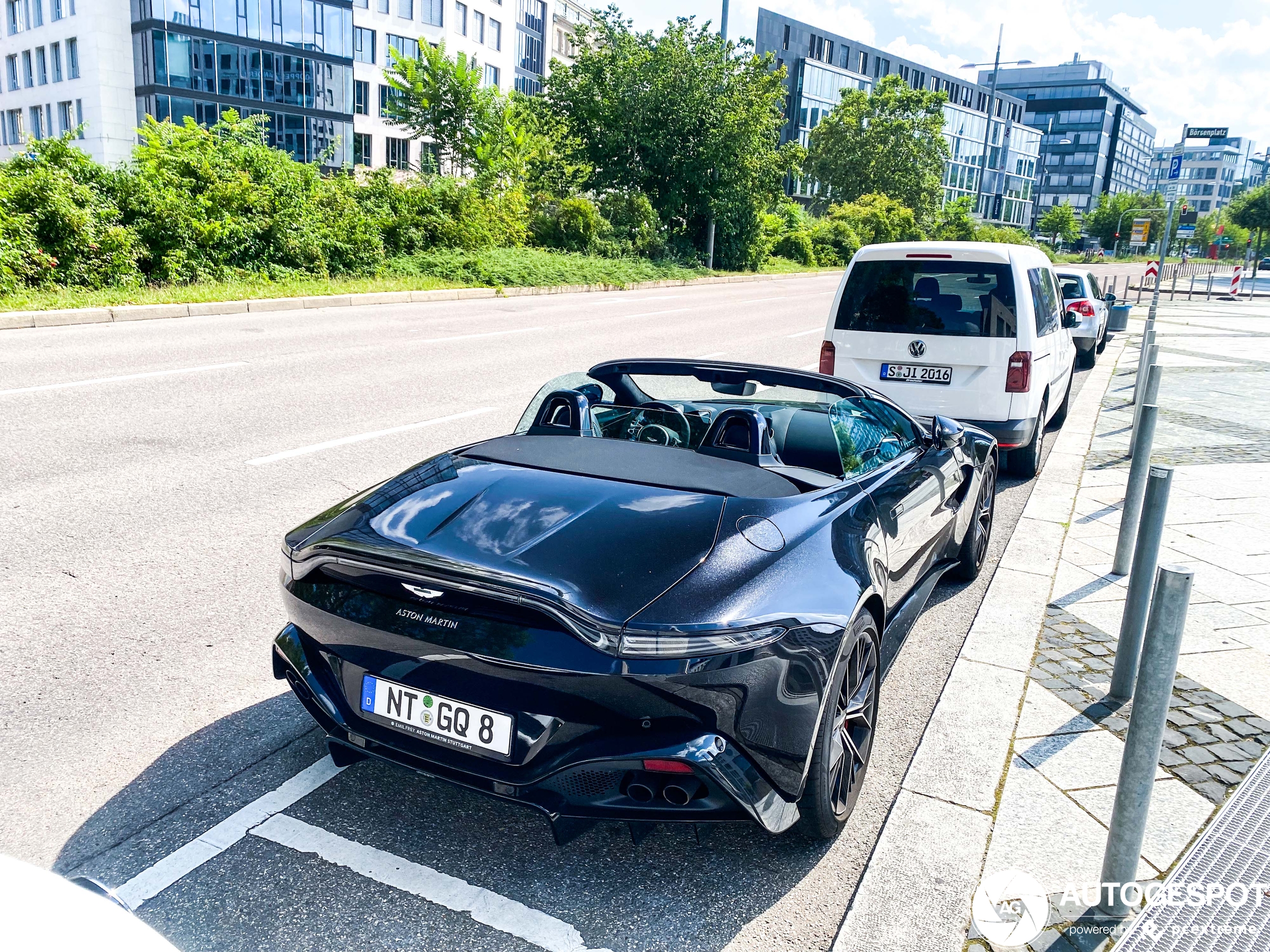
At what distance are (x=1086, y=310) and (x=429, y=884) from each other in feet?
48.1

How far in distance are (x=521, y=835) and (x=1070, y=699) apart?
2.29 m

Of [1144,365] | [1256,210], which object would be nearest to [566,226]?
[1144,365]

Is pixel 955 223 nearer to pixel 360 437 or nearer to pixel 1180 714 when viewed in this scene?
pixel 360 437

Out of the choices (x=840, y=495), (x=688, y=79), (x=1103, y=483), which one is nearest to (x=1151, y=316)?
(x=1103, y=483)

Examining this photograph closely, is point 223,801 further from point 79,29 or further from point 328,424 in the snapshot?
point 79,29

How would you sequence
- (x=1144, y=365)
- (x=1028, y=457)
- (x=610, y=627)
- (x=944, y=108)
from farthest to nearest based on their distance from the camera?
1. (x=944, y=108)
2. (x=1144, y=365)
3. (x=1028, y=457)
4. (x=610, y=627)

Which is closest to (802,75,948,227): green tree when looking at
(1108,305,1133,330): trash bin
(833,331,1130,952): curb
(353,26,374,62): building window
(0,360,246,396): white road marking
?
(353,26,374,62): building window

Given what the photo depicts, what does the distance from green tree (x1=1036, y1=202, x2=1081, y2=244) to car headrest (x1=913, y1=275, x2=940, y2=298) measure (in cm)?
10122

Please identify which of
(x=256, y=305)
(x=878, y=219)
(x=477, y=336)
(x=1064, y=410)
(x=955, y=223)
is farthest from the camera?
(x=955, y=223)

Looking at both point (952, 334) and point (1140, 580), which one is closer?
point (1140, 580)

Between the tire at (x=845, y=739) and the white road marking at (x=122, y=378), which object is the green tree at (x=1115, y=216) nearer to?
the white road marking at (x=122, y=378)

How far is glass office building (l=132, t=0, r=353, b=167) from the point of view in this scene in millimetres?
47906

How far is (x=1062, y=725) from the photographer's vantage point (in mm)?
3662

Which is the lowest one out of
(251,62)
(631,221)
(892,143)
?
(631,221)
